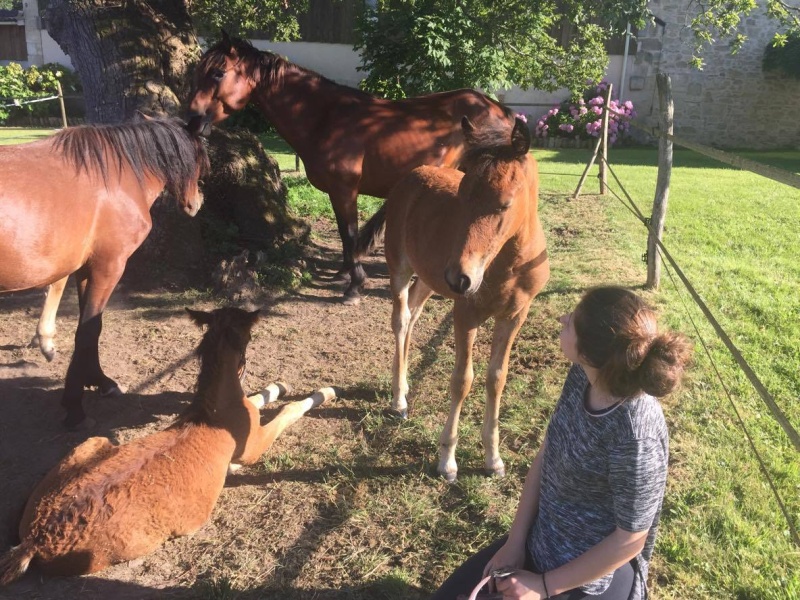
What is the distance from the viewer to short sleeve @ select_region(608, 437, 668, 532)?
1.61 meters

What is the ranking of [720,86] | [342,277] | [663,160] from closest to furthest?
[663,160], [342,277], [720,86]

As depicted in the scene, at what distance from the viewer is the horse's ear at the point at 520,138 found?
2.57m

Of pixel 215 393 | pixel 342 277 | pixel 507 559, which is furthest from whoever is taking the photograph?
pixel 342 277

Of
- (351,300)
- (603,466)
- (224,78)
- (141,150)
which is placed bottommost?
(351,300)

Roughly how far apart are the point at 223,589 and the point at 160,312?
3373 millimetres

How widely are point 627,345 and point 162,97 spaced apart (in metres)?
5.54

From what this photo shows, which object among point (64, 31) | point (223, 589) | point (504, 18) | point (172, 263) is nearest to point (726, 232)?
point (504, 18)

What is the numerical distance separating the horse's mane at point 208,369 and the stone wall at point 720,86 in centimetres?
1825

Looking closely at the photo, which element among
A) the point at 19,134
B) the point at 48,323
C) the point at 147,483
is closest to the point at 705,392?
the point at 147,483

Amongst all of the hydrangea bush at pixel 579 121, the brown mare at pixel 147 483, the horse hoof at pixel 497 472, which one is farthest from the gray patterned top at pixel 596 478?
the hydrangea bush at pixel 579 121

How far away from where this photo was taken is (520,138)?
8.51ft

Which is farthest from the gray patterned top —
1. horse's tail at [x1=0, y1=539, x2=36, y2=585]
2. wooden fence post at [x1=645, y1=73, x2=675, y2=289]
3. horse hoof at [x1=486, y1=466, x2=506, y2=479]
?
wooden fence post at [x1=645, y1=73, x2=675, y2=289]

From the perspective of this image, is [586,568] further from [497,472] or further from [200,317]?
[200,317]

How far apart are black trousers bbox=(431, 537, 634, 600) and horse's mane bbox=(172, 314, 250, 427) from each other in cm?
149
